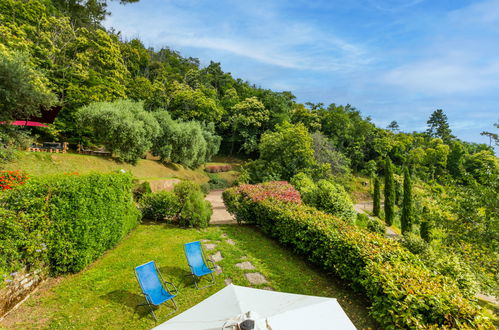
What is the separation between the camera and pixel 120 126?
20.0 metres

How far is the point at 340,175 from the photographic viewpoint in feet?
78.4

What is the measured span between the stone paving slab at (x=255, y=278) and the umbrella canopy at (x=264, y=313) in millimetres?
3520

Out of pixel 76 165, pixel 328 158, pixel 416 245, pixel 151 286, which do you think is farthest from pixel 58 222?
pixel 328 158

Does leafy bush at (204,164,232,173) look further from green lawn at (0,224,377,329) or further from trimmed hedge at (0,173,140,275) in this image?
trimmed hedge at (0,173,140,275)

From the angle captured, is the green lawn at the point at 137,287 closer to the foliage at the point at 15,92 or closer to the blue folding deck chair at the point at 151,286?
the blue folding deck chair at the point at 151,286

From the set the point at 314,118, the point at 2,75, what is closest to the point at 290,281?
the point at 2,75

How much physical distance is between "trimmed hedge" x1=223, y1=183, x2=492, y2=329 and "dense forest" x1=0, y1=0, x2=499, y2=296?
5.00 feet

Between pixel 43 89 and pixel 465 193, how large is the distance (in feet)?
76.6

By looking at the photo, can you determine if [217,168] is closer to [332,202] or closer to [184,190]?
[184,190]

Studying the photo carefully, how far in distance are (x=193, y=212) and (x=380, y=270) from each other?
8.30 meters

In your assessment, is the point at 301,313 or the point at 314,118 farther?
Result: the point at 314,118

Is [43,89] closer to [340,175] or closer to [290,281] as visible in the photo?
[290,281]

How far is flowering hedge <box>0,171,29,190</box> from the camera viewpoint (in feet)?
15.9

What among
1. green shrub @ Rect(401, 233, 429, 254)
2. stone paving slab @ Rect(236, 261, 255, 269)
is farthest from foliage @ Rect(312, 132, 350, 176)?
stone paving slab @ Rect(236, 261, 255, 269)
